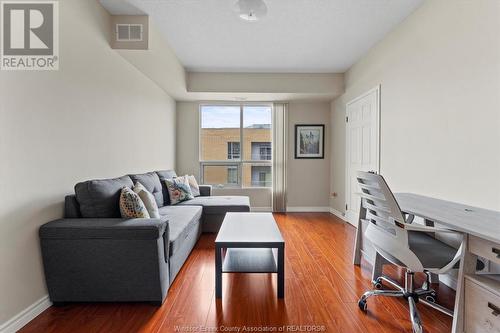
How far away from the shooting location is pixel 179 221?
2.52m

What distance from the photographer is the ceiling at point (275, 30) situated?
8.13 feet

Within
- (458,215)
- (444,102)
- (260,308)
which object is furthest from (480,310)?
(444,102)

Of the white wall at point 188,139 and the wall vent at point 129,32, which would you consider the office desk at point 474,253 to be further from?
the white wall at point 188,139

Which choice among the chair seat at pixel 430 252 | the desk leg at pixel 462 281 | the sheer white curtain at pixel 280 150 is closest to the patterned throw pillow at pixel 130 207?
the chair seat at pixel 430 252

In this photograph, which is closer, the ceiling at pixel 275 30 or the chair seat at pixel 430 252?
the chair seat at pixel 430 252

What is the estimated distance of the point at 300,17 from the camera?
2.67 meters

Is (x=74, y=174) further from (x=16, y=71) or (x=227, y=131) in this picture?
(x=227, y=131)

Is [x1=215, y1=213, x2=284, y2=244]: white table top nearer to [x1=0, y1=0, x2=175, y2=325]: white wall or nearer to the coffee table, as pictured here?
the coffee table

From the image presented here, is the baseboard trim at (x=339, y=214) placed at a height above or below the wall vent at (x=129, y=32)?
below

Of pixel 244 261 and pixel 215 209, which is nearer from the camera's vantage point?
pixel 244 261

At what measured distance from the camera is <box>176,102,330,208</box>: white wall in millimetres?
5090

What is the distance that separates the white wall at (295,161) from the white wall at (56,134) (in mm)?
2058

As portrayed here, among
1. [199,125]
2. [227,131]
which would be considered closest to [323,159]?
[227,131]

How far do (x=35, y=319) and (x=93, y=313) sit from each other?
346mm
